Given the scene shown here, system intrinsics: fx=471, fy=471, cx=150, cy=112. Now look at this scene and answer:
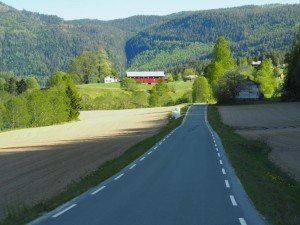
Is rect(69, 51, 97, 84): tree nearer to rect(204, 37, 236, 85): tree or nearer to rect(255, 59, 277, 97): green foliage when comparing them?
rect(204, 37, 236, 85): tree

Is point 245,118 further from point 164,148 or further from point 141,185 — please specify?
point 141,185

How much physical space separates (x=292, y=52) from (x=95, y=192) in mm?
85972

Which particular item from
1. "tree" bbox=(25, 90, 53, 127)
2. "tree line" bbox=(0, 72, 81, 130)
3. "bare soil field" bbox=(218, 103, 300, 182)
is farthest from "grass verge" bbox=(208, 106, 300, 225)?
"tree" bbox=(25, 90, 53, 127)

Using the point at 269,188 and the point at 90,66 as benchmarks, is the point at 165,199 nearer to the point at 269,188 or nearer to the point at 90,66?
the point at 269,188

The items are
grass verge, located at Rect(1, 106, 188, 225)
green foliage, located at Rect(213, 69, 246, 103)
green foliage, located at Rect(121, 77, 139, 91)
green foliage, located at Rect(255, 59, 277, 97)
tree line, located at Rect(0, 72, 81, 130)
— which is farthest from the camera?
green foliage, located at Rect(121, 77, 139, 91)

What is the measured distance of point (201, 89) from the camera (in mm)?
137750

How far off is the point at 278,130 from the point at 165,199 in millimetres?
37128

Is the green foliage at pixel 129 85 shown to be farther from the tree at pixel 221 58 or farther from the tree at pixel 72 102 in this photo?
the tree at pixel 72 102

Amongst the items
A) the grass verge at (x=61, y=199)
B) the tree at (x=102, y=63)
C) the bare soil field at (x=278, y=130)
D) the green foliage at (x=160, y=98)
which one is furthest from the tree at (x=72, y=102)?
the grass verge at (x=61, y=199)

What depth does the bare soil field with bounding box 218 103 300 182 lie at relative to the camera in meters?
27.5

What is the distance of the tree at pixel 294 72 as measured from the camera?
89244 millimetres

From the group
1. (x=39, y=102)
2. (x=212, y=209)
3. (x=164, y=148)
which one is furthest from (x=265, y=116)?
(x=212, y=209)

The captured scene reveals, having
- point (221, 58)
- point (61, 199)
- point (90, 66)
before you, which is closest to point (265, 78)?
point (221, 58)

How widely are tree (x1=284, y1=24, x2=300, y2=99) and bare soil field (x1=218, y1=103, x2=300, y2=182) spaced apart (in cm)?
862
